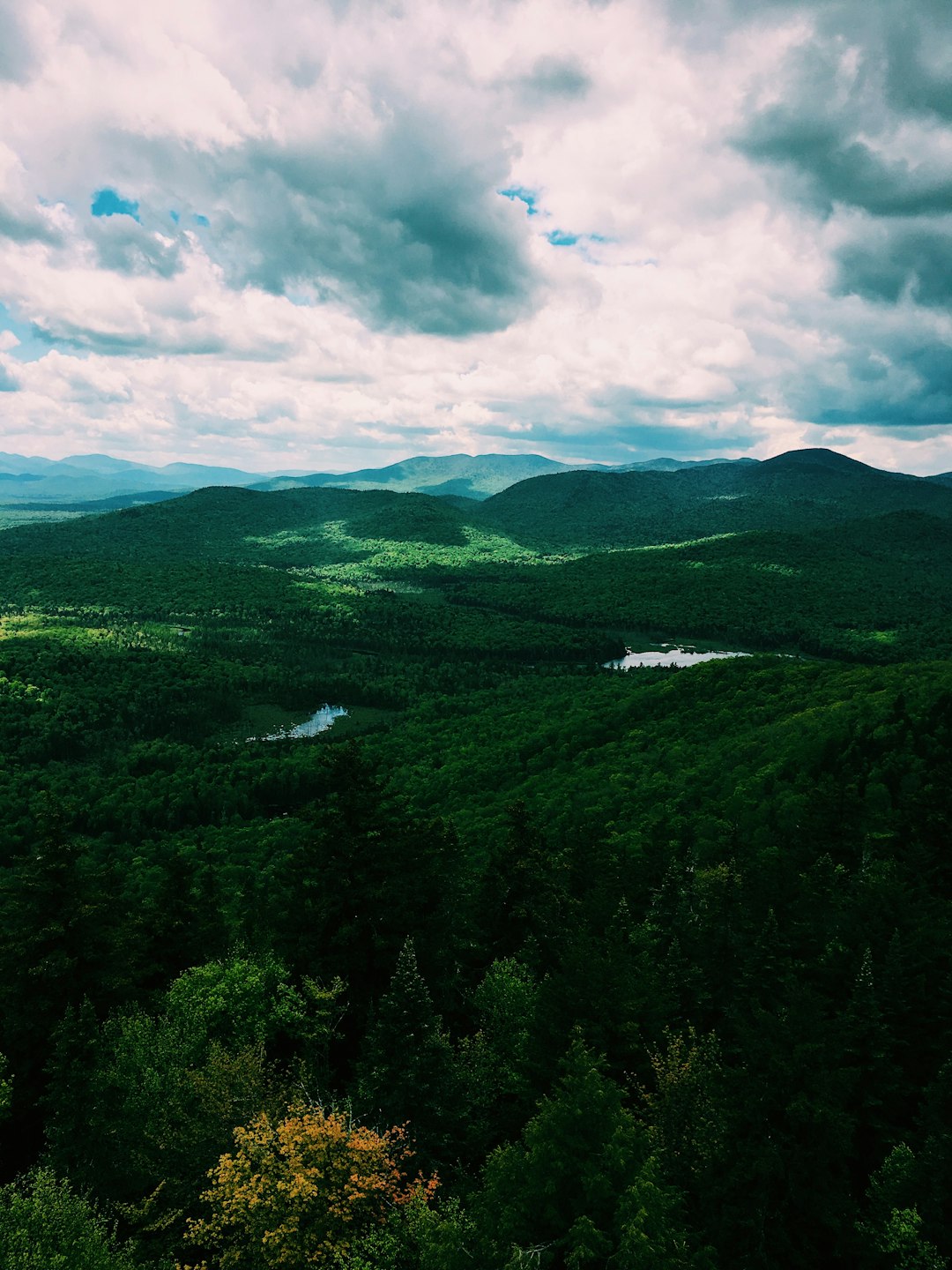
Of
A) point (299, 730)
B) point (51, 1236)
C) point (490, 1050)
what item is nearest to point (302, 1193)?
point (51, 1236)

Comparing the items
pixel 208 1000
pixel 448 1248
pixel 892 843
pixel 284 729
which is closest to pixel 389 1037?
pixel 448 1248

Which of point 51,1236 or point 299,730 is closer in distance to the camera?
point 51,1236

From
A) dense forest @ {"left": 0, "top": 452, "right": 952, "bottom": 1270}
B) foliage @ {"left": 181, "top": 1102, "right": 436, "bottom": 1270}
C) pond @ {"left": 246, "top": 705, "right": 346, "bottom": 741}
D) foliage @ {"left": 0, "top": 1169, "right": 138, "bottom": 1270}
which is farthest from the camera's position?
pond @ {"left": 246, "top": 705, "right": 346, "bottom": 741}

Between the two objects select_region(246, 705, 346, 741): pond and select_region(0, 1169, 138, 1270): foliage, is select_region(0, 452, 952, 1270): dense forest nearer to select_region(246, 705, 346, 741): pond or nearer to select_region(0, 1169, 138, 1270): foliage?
select_region(0, 1169, 138, 1270): foliage

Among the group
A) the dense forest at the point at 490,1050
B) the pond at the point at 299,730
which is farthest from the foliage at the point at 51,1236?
the pond at the point at 299,730

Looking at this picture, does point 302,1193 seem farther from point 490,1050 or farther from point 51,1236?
point 490,1050

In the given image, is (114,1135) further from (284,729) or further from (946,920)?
(284,729)

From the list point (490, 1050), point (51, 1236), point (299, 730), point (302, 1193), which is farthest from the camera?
point (299, 730)

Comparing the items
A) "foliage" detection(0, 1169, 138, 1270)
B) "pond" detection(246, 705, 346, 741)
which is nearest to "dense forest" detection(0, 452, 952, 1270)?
"foliage" detection(0, 1169, 138, 1270)

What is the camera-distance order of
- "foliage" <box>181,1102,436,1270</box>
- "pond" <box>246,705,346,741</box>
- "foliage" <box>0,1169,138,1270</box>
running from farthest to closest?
"pond" <box>246,705,346,741</box>, "foliage" <box>181,1102,436,1270</box>, "foliage" <box>0,1169,138,1270</box>

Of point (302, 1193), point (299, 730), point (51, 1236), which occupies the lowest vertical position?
point (299, 730)

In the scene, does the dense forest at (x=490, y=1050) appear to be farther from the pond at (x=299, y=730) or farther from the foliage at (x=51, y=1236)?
the pond at (x=299, y=730)
